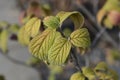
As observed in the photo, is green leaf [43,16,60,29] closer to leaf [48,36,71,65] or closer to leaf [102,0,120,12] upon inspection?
leaf [48,36,71,65]

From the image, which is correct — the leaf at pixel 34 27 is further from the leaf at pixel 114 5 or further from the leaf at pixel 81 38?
the leaf at pixel 114 5

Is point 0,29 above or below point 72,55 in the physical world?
above

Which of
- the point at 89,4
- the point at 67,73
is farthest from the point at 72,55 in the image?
the point at 89,4

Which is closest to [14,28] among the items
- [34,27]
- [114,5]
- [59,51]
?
[114,5]

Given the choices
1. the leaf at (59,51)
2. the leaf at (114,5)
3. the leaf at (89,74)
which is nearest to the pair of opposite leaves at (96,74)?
the leaf at (89,74)

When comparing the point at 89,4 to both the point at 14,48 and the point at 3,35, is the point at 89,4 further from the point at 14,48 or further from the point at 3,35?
the point at 3,35

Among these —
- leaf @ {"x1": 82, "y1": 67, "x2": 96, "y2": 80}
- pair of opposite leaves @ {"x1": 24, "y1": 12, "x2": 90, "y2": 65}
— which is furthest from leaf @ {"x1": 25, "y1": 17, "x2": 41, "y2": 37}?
leaf @ {"x1": 82, "y1": 67, "x2": 96, "y2": 80}
